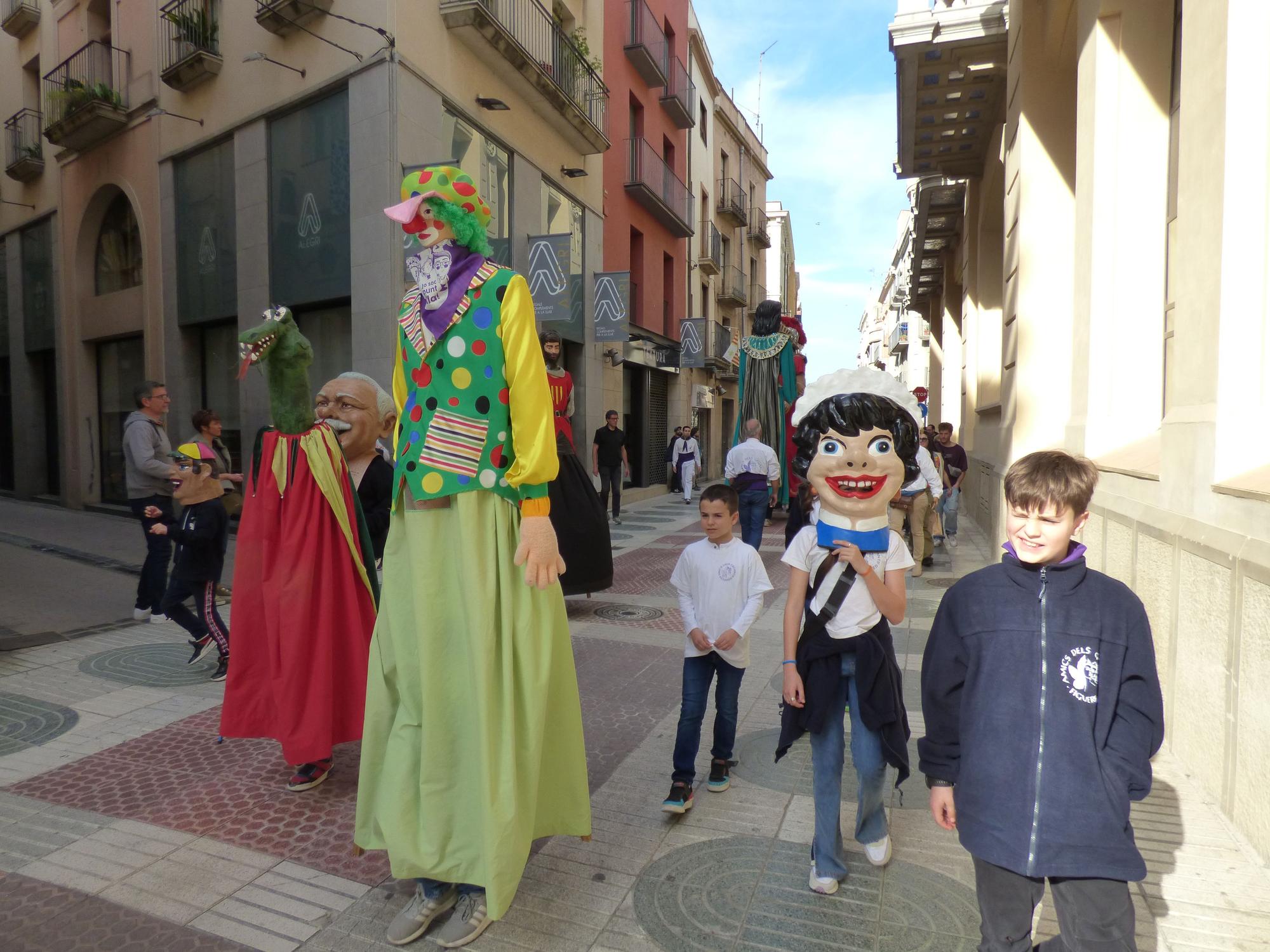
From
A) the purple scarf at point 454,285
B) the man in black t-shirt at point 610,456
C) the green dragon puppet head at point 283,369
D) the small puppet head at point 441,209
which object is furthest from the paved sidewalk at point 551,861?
the man in black t-shirt at point 610,456

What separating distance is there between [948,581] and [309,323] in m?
8.36

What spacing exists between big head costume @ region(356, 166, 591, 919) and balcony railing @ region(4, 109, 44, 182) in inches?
683

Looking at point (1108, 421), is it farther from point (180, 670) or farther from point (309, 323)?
point (309, 323)

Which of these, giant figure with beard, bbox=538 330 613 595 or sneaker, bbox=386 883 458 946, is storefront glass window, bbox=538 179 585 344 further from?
sneaker, bbox=386 883 458 946

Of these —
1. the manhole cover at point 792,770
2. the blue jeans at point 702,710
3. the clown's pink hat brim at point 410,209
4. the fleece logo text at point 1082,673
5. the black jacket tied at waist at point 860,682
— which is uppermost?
the clown's pink hat brim at point 410,209

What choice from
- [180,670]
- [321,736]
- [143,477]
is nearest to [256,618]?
[321,736]

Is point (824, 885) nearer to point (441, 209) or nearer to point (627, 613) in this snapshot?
point (441, 209)

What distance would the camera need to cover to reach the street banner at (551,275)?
12023 mm

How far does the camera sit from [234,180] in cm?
1135

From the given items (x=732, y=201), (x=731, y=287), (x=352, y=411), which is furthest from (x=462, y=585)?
(x=732, y=201)

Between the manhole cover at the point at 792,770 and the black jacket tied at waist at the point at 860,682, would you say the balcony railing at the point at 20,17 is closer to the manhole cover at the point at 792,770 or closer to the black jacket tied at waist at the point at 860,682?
the manhole cover at the point at 792,770

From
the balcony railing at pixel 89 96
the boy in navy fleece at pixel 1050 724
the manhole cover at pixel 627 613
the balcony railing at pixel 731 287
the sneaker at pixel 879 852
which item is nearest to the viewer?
the boy in navy fleece at pixel 1050 724

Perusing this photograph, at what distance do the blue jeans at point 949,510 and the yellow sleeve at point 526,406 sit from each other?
8.72m

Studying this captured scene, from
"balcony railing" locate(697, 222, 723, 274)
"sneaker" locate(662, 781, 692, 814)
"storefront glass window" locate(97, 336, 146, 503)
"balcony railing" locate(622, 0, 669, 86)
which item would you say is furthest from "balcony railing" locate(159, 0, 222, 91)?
"balcony railing" locate(697, 222, 723, 274)
